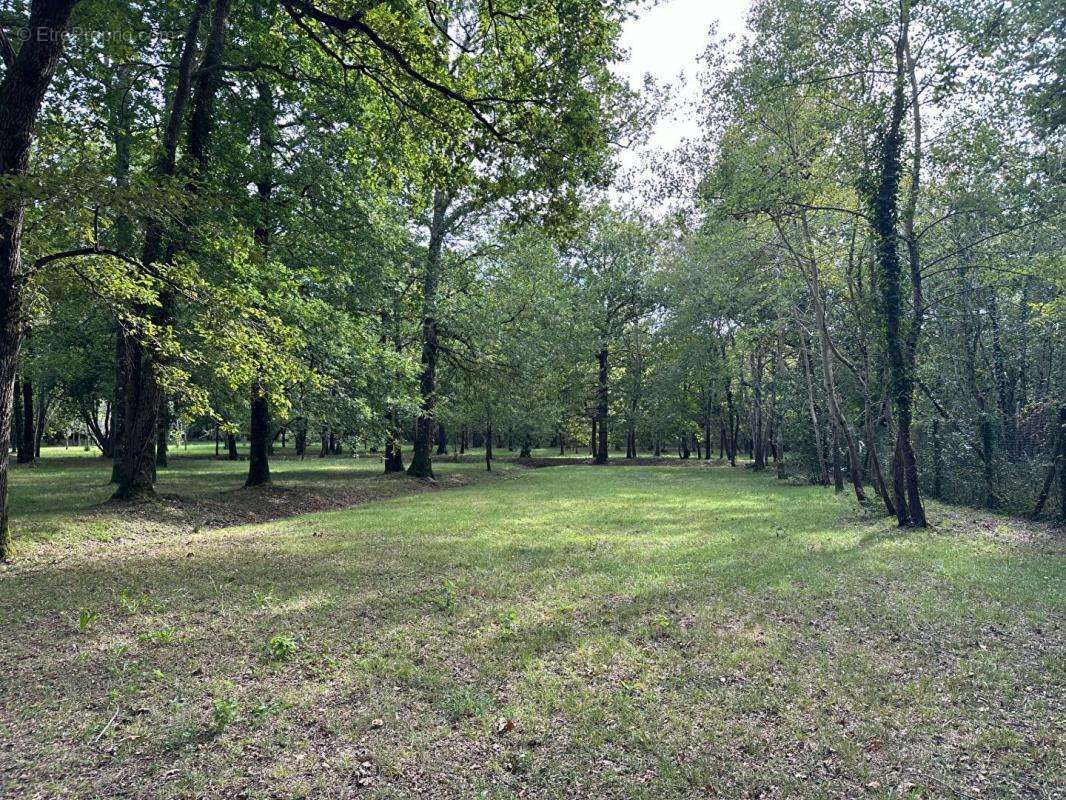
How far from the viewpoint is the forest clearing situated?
3576 mm

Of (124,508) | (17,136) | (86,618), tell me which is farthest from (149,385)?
(86,618)

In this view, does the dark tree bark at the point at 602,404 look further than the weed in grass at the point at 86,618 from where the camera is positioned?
Yes

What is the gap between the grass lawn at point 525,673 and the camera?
3191 mm

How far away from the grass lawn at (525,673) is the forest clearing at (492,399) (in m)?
0.04

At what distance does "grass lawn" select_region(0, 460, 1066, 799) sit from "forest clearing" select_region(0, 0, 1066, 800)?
→ 4cm

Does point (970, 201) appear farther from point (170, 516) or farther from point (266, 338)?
point (170, 516)

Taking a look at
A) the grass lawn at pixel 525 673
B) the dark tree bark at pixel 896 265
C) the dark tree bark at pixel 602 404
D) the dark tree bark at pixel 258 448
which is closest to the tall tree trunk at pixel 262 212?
the dark tree bark at pixel 258 448

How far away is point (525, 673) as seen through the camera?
439 cm

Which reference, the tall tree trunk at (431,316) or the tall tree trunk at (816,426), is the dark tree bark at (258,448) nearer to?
the tall tree trunk at (431,316)

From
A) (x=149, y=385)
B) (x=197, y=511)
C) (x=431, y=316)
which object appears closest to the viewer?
(x=149, y=385)

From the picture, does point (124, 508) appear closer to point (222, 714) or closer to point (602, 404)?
point (222, 714)

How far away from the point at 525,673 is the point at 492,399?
18521 mm

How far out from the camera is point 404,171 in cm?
951

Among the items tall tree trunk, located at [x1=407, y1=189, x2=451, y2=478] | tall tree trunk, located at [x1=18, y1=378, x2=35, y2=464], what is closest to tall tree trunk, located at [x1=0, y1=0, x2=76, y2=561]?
tall tree trunk, located at [x1=407, y1=189, x2=451, y2=478]
